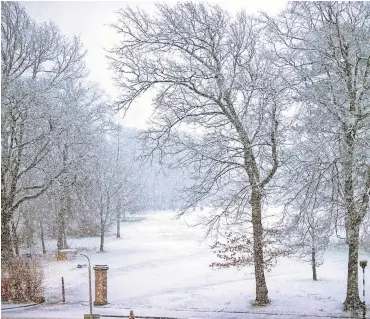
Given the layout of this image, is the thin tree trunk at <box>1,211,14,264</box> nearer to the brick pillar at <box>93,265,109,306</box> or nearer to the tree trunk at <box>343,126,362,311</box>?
the brick pillar at <box>93,265,109,306</box>

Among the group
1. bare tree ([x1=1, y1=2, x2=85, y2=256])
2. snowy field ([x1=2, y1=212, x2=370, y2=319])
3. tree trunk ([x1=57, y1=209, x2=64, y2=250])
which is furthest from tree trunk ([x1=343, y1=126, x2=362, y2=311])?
tree trunk ([x1=57, y1=209, x2=64, y2=250])

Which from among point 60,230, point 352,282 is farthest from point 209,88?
point 60,230

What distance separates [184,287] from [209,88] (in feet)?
27.1

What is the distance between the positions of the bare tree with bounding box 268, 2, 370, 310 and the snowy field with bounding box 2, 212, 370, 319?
2.01 m

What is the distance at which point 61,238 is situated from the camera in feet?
77.0

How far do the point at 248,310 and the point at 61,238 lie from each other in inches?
598

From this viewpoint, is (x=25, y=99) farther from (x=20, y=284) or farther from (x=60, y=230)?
(x=60, y=230)

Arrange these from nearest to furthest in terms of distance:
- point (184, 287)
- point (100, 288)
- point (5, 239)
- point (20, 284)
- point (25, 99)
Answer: point (100, 288)
point (20, 284)
point (25, 99)
point (5, 239)
point (184, 287)

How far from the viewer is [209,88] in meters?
11.1

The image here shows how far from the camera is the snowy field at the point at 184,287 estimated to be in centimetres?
1116

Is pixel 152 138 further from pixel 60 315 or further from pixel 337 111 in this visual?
pixel 60 315

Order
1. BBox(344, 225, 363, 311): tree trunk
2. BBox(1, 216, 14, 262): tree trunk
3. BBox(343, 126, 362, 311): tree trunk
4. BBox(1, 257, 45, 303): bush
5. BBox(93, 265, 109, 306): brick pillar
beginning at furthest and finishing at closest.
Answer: BBox(1, 216, 14, 262): tree trunk, BBox(1, 257, 45, 303): bush, BBox(93, 265, 109, 306): brick pillar, BBox(344, 225, 363, 311): tree trunk, BBox(343, 126, 362, 311): tree trunk

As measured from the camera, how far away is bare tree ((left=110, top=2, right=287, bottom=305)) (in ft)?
34.5

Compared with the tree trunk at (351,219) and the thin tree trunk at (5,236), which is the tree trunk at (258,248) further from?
the thin tree trunk at (5,236)
